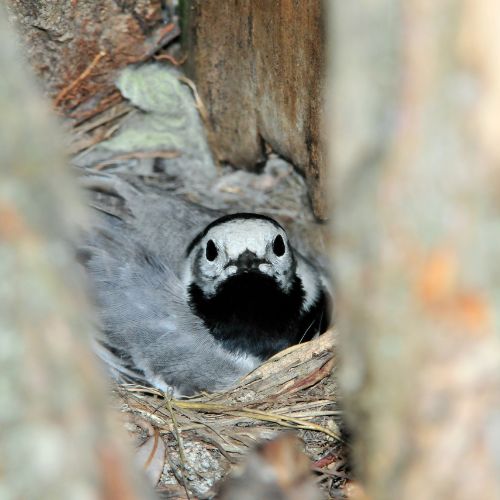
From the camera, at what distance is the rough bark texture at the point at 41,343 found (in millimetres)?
1409

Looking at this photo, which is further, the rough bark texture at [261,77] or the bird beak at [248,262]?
the bird beak at [248,262]

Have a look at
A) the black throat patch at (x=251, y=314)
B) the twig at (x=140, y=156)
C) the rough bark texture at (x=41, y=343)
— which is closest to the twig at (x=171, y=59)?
the twig at (x=140, y=156)

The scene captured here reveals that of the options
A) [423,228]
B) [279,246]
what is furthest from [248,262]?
[423,228]

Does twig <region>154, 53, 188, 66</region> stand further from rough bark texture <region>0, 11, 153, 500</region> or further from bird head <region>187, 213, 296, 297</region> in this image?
rough bark texture <region>0, 11, 153, 500</region>

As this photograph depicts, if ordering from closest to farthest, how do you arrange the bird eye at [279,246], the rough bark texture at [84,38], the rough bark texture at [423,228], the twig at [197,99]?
the rough bark texture at [423,228] < the bird eye at [279,246] < the rough bark texture at [84,38] < the twig at [197,99]

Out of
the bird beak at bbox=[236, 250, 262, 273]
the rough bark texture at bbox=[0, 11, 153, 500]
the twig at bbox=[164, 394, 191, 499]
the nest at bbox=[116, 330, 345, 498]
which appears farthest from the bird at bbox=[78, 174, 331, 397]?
the rough bark texture at bbox=[0, 11, 153, 500]

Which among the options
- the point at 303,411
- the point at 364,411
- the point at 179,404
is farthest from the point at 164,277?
the point at 364,411

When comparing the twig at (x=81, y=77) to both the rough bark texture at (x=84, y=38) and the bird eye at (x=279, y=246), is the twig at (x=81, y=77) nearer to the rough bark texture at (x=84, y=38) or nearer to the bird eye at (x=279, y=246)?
the rough bark texture at (x=84, y=38)

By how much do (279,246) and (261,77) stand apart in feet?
2.42

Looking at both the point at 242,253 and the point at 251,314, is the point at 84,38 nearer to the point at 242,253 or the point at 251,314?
the point at 242,253

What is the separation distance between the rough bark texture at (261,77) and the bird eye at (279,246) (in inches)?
10.5

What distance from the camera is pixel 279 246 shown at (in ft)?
12.7

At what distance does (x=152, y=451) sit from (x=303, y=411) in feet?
1.87

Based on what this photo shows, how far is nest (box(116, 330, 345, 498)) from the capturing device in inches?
118
